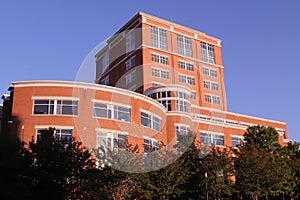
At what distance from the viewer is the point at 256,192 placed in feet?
106

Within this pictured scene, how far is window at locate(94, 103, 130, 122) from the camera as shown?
125 ft

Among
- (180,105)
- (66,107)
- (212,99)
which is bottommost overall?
(66,107)

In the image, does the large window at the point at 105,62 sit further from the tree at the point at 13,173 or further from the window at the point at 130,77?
the tree at the point at 13,173

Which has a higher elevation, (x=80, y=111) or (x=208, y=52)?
(x=208, y=52)

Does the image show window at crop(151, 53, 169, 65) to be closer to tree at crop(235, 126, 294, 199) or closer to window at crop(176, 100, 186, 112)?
window at crop(176, 100, 186, 112)

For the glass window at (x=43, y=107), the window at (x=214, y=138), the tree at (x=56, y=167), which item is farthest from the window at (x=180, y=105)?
the tree at (x=56, y=167)

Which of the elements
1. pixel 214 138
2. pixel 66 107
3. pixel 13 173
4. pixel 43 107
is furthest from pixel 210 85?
pixel 13 173

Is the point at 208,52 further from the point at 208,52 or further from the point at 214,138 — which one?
the point at 214,138

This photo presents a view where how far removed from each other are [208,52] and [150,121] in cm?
3473

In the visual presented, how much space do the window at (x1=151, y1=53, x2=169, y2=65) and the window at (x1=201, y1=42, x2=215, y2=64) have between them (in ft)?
28.3

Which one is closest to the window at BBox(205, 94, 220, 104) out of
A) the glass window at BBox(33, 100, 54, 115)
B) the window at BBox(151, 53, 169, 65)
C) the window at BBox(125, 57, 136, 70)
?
the window at BBox(151, 53, 169, 65)

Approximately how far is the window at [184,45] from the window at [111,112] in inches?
1234

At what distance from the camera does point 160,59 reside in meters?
66.1

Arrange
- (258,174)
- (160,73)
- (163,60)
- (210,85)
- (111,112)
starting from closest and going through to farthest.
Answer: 1. (258,174)
2. (111,112)
3. (160,73)
4. (163,60)
5. (210,85)
